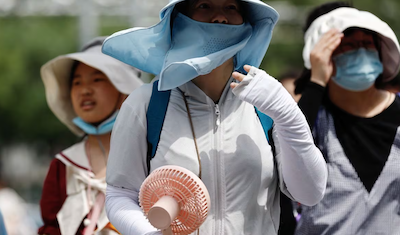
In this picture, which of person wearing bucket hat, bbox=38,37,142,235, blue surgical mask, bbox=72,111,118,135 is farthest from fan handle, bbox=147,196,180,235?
blue surgical mask, bbox=72,111,118,135

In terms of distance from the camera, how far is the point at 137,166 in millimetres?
3037

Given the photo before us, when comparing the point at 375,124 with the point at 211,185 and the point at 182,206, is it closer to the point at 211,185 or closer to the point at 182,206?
the point at 211,185

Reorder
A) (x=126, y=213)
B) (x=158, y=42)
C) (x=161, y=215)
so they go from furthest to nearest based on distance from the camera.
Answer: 1. (x=158, y=42)
2. (x=126, y=213)
3. (x=161, y=215)

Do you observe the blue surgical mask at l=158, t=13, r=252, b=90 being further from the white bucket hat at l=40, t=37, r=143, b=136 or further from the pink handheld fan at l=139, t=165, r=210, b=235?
the white bucket hat at l=40, t=37, r=143, b=136

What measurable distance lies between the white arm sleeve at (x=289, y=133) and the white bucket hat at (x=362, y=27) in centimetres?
156

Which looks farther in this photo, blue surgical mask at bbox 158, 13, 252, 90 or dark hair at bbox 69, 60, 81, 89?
dark hair at bbox 69, 60, 81, 89

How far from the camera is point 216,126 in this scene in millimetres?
3025

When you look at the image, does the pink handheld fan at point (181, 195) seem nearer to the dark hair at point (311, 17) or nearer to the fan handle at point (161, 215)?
the fan handle at point (161, 215)

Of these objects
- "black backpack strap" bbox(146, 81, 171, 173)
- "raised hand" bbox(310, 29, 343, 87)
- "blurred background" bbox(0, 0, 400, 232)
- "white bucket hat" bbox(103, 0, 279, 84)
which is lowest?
"blurred background" bbox(0, 0, 400, 232)

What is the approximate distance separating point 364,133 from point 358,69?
394mm

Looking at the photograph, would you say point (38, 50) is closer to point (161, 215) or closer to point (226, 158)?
point (226, 158)

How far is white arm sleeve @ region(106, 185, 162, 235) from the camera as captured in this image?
2.87 meters

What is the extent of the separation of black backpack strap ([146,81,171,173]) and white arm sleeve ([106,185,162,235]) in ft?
0.54

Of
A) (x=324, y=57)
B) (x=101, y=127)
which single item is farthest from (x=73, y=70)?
(x=324, y=57)
